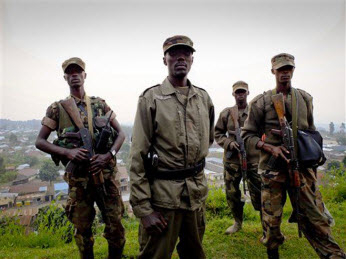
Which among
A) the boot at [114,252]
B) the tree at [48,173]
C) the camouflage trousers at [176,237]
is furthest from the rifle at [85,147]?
the tree at [48,173]

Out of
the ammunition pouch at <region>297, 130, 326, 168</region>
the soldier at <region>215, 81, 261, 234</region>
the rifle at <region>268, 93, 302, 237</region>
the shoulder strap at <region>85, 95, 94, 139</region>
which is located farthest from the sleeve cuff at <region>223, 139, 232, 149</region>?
the shoulder strap at <region>85, 95, 94, 139</region>

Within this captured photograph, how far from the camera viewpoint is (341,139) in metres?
7.34

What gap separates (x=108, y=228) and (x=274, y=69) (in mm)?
2806

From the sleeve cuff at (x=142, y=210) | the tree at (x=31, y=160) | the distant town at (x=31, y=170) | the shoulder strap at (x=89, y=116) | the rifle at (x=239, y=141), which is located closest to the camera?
the sleeve cuff at (x=142, y=210)


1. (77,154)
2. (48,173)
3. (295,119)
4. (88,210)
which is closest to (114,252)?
(88,210)

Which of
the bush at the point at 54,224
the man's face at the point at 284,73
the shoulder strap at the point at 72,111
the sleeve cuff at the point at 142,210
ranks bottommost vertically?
the bush at the point at 54,224

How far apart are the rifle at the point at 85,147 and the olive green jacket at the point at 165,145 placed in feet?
3.35

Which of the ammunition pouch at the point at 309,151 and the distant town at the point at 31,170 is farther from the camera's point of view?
the distant town at the point at 31,170

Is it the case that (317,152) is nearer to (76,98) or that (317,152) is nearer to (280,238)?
(280,238)

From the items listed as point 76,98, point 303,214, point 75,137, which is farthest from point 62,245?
point 303,214

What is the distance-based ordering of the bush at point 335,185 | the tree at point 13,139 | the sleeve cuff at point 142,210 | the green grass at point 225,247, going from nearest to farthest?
the sleeve cuff at point 142,210 < the green grass at point 225,247 < the bush at point 335,185 < the tree at point 13,139

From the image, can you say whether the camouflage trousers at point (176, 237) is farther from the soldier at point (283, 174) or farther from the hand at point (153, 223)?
the soldier at point (283, 174)

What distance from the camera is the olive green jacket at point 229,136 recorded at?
13.7ft

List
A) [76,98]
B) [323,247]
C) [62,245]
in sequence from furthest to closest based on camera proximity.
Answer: [62,245] → [76,98] → [323,247]
